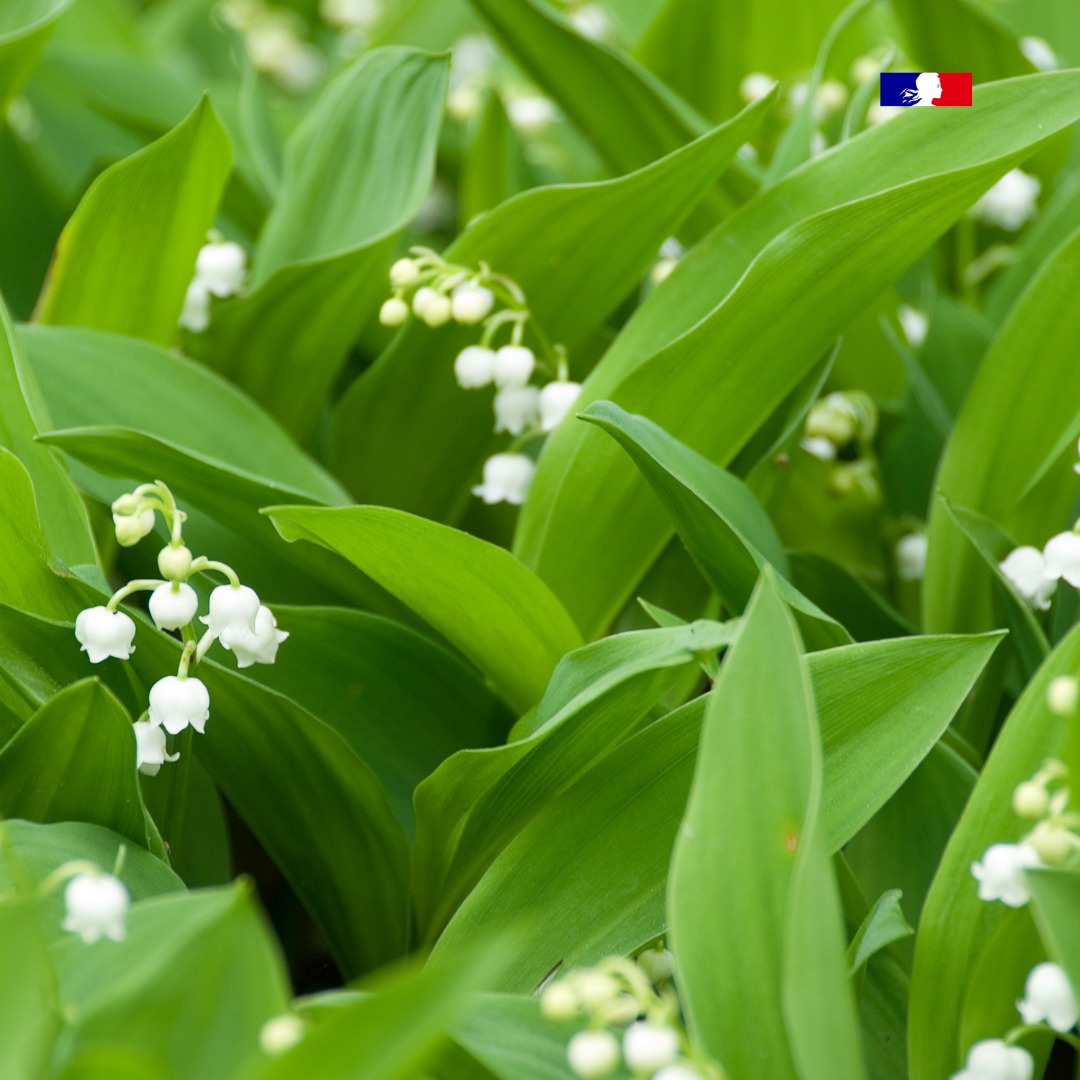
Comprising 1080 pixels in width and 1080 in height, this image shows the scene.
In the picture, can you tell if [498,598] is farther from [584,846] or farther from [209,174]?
[209,174]

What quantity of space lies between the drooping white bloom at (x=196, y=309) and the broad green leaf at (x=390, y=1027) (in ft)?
2.35

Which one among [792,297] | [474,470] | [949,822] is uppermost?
[792,297]

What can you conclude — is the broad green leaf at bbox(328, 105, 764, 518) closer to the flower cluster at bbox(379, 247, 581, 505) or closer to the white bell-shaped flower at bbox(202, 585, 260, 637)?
the flower cluster at bbox(379, 247, 581, 505)

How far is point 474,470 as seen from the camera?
1.04 meters

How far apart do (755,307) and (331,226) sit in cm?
44

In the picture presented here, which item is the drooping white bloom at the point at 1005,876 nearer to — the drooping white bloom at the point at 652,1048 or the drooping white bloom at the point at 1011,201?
the drooping white bloom at the point at 652,1048

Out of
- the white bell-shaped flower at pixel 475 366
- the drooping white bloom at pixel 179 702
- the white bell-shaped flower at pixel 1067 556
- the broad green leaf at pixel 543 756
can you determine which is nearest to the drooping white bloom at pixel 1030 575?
the white bell-shaped flower at pixel 1067 556

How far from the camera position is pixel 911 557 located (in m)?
1.06

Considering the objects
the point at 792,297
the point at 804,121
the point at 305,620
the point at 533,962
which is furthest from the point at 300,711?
the point at 804,121

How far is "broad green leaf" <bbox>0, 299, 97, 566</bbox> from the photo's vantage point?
30.2 inches

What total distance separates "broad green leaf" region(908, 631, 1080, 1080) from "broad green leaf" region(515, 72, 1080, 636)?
0.95ft

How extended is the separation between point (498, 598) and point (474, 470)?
1.03 feet

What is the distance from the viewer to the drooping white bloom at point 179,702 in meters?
0.66

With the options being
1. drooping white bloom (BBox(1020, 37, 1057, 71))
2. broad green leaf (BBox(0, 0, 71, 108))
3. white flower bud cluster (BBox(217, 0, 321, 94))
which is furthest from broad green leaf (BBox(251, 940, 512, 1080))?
white flower bud cluster (BBox(217, 0, 321, 94))
